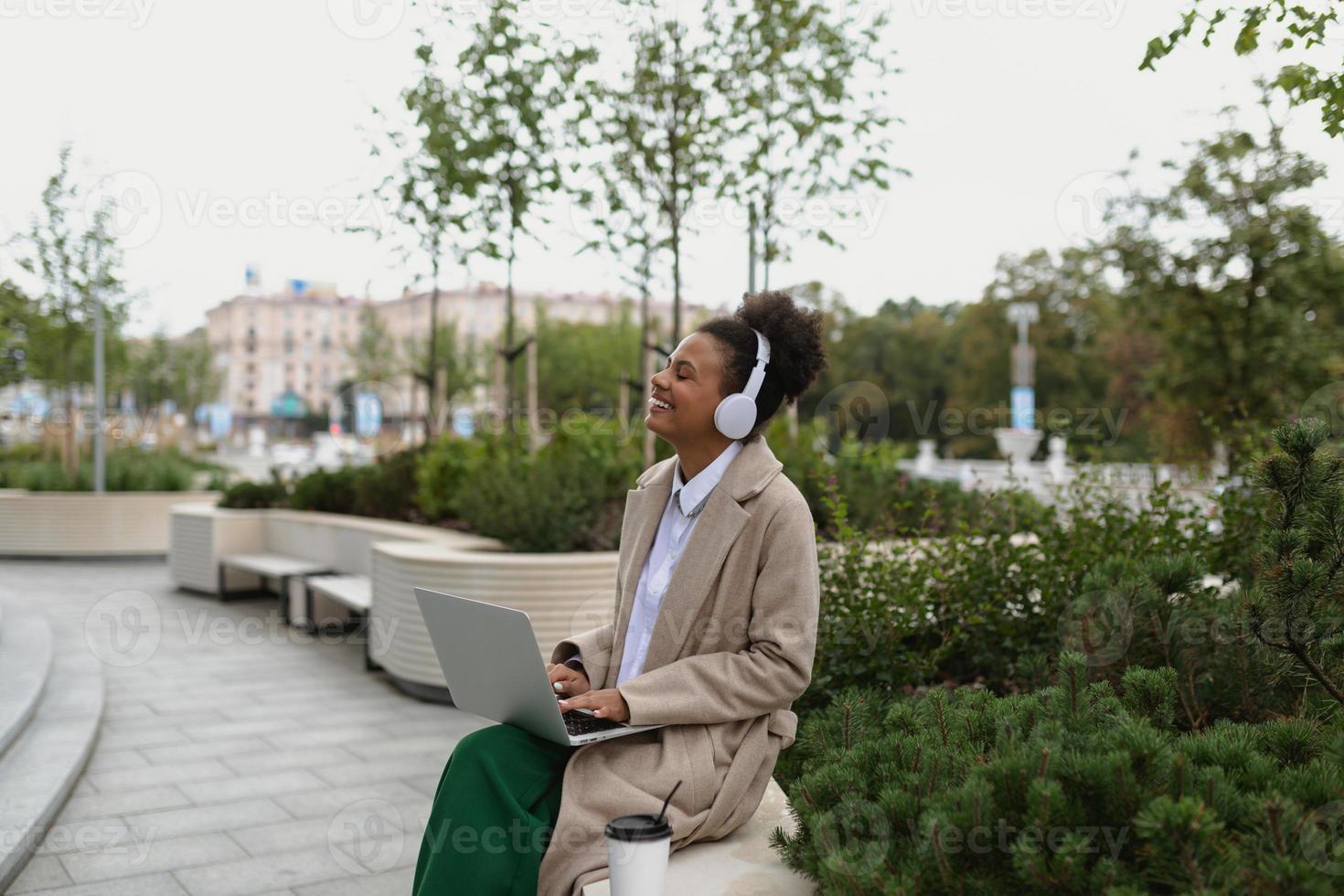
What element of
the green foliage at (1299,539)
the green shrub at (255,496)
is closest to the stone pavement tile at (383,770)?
the green foliage at (1299,539)

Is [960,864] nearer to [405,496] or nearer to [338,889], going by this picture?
[338,889]

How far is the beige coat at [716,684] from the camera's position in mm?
2441

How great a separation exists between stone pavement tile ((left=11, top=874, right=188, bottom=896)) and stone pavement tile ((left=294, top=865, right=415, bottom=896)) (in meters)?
0.46

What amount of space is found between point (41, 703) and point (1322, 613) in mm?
6653

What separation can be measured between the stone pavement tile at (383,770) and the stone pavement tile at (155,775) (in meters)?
0.51

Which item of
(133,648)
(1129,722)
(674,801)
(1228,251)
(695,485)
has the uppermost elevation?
(1228,251)

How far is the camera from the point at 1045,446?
42.8 metres

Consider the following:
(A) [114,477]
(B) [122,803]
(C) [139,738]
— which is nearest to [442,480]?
(C) [139,738]

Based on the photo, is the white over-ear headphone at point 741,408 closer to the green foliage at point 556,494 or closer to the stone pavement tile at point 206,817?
the stone pavement tile at point 206,817

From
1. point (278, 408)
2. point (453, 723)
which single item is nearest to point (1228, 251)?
point (453, 723)

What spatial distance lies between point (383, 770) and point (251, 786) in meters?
0.62

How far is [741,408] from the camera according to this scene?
105 inches

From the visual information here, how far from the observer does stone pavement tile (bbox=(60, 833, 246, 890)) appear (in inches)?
165

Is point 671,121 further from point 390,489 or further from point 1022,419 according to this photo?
point 1022,419
